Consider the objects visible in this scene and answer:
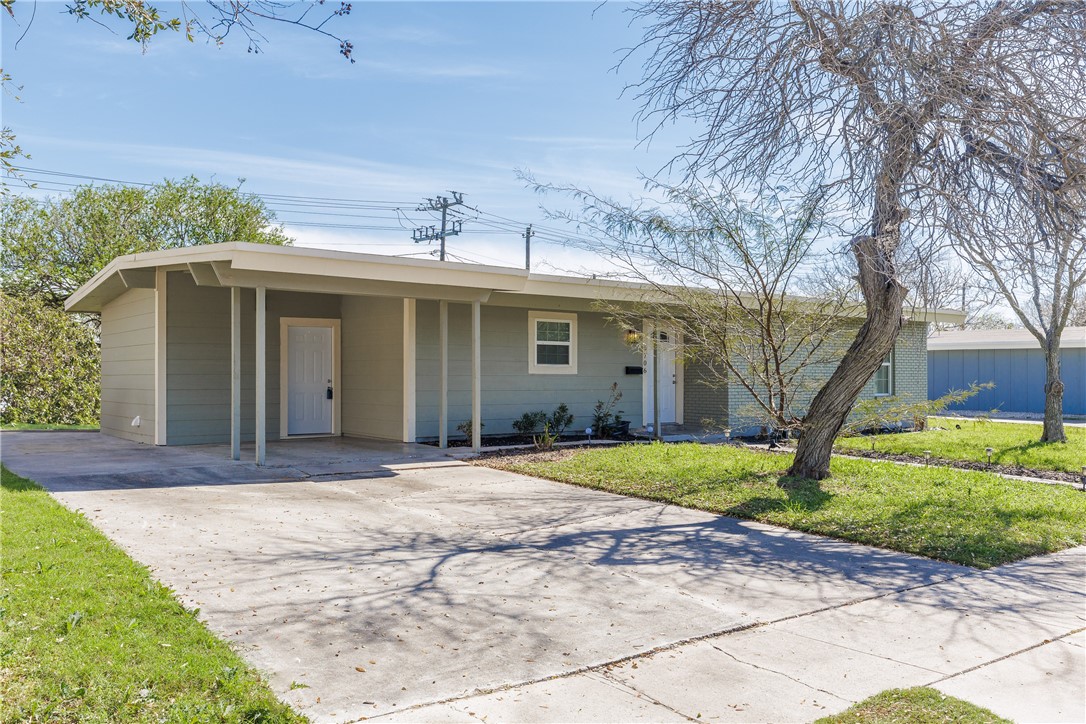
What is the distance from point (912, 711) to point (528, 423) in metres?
10.9

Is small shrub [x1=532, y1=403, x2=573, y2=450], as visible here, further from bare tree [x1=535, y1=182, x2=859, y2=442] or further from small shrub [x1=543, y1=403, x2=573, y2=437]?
bare tree [x1=535, y1=182, x2=859, y2=442]

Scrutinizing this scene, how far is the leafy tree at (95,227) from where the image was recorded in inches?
907

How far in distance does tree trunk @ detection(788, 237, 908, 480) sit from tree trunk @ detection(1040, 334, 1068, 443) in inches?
264

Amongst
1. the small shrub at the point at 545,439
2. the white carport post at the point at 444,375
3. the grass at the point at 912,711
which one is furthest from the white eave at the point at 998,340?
the grass at the point at 912,711

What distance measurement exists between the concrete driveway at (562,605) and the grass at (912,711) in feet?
0.32

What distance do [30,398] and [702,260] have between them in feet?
54.8

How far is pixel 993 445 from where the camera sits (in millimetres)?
13672

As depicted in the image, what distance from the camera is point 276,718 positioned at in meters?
3.33

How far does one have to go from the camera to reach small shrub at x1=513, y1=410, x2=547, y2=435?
14.2 m

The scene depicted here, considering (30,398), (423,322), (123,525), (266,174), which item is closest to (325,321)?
(423,322)

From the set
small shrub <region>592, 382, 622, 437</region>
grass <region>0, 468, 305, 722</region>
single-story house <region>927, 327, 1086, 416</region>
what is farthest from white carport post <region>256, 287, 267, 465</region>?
single-story house <region>927, 327, 1086, 416</region>

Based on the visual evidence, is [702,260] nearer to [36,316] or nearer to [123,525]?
[123,525]

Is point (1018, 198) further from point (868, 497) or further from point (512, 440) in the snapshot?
point (512, 440)

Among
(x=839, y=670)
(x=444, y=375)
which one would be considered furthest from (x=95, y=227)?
(x=839, y=670)
